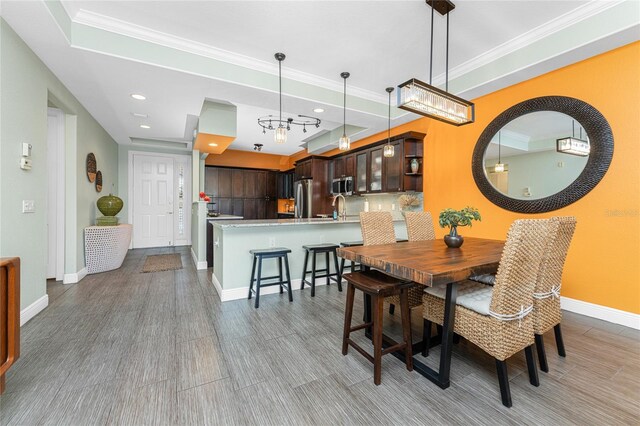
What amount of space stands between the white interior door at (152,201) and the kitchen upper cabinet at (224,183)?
1.23 meters

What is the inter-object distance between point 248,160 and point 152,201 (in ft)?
9.70

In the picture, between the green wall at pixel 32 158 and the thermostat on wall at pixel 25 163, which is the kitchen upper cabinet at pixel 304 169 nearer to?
the green wall at pixel 32 158

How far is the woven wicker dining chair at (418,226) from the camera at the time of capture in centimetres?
299

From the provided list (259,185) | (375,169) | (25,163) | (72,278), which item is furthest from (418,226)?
(259,185)

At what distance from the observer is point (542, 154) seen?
10.2ft

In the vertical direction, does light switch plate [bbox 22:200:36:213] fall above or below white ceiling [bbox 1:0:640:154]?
below

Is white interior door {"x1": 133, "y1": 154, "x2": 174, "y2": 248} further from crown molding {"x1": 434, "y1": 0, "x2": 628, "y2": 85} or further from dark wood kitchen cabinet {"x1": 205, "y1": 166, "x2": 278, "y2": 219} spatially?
A: crown molding {"x1": 434, "y1": 0, "x2": 628, "y2": 85}

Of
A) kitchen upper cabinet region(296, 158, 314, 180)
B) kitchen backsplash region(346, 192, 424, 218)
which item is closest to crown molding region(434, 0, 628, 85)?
kitchen backsplash region(346, 192, 424, 218)

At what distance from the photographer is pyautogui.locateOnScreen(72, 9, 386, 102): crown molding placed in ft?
8.37

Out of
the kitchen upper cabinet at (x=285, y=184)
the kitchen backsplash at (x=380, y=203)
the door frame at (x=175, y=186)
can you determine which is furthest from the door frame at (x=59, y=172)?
the kitchen upper cabinet at (x=285, y=184)

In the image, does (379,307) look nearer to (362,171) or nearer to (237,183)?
(362,171)

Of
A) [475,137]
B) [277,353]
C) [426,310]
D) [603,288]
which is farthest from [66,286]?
[603,288]

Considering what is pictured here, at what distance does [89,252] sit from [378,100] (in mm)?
5116

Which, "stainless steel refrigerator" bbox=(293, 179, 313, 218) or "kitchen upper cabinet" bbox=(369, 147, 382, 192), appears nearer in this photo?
"kitchen upper cabinet" bbox=(369, 147, 382, 192)
